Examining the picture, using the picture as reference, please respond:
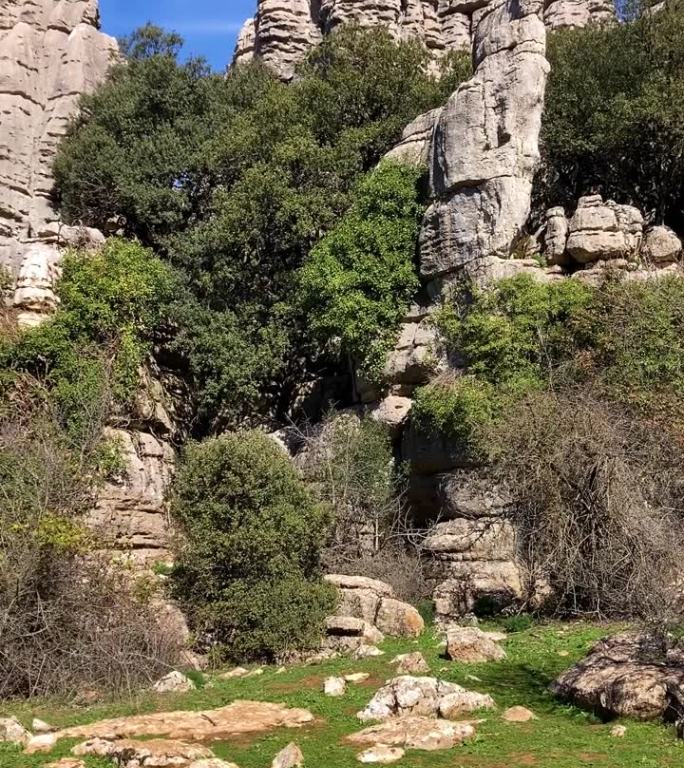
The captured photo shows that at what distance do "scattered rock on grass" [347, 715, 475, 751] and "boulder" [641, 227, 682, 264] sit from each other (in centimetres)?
1604

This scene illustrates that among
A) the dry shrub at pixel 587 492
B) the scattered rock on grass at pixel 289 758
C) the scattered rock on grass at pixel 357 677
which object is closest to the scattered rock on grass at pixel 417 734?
the scattered rock on grass at pixel 289 758

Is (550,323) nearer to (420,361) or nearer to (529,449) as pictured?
(420,361)

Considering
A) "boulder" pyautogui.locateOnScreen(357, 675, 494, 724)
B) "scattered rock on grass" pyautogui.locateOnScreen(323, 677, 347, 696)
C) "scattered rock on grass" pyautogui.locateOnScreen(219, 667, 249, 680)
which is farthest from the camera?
"scattered rock on grass" pyautogui.locateOnScreen(219, 667, 249, 680)

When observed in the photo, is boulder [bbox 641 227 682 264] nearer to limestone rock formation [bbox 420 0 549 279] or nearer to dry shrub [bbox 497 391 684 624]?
limestone rock formation [bbox 420 0 549 279]

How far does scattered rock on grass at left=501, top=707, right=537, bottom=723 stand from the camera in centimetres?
925

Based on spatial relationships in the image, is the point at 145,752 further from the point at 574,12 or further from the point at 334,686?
the point at 574,12

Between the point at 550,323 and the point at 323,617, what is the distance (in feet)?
29.4

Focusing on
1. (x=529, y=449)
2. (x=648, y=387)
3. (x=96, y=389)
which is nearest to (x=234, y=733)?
(x=529, y=449)

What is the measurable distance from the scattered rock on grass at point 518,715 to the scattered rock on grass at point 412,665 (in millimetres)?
2179

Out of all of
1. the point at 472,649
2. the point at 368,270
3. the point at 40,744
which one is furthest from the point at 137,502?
the point at 40,744

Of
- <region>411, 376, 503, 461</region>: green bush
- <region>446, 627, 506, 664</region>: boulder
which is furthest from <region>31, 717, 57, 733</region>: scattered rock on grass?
<region>411, 376, 503, 461</region>: green bush

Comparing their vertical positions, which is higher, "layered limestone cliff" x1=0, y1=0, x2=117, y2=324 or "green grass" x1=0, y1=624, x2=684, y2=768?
"layered limestone cliff" x1=0, y1=0, x2=117, y2=324

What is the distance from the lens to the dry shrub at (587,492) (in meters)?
14.5

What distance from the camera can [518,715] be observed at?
30.6 feet
